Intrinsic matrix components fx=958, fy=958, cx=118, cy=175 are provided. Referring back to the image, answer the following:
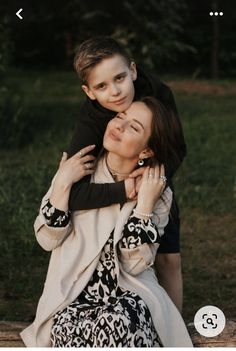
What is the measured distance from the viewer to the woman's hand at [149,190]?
10.7 ft

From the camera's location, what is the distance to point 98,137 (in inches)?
133

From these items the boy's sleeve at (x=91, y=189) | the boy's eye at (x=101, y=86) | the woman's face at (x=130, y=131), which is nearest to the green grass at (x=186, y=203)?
the boy's sleeve at (x=91, y=189)

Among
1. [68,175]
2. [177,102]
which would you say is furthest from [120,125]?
[177,102]

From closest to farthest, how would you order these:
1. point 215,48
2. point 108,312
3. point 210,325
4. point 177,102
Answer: point 108,312 → point 210,325 → point 177,102 → point 215,48

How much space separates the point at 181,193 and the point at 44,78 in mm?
7272

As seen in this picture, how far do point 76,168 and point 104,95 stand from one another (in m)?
0.28

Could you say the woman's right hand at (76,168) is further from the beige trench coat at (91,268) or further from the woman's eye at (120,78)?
the woman's eye at (120,78)

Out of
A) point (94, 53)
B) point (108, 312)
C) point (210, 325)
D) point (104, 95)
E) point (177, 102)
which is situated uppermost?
point (94, 53)

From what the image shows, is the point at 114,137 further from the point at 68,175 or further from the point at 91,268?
the point at 91,268

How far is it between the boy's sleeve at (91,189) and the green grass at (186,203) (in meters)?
1.46

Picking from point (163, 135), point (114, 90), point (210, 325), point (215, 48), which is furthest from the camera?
point (215, 48)

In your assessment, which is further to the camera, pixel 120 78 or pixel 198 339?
pixel 198 339

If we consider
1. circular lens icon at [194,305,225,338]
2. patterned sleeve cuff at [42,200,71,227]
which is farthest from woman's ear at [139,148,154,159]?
circular lens icon at [194,305,225,338]

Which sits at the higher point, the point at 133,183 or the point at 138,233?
the point at 133,183
